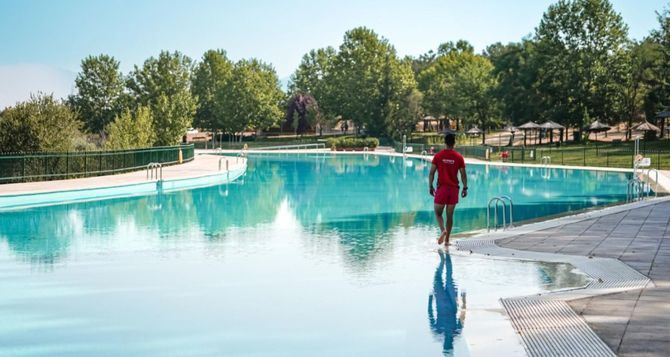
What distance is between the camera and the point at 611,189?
33625 millimetres

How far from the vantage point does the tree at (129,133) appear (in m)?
46.6

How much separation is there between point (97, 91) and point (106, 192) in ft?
227

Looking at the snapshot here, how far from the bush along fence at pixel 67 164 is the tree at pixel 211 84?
5953cm

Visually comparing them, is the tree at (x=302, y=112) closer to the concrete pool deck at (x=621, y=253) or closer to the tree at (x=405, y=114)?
the tree at (x=405, y=114)

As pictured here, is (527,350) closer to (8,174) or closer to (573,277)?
(573,277)

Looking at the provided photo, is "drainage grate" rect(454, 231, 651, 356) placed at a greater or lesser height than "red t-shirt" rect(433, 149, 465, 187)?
lesser

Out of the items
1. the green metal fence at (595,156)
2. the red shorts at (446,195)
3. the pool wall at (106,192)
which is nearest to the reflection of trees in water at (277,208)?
the pool wall at (106,192)

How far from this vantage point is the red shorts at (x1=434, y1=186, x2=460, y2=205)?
14523 mm

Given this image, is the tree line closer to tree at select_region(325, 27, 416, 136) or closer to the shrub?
tree at select_region(325, 27, 416, 136)

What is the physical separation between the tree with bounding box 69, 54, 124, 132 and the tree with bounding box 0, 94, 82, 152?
6016 cm

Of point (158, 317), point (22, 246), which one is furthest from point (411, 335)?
point (22, 246)

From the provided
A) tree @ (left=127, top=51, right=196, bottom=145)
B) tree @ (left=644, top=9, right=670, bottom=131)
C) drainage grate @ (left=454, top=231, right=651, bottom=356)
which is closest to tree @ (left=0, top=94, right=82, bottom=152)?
tree @ (left=127, top=51, right=196, bottom=145)

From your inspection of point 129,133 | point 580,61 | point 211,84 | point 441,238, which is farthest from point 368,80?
point 441,238

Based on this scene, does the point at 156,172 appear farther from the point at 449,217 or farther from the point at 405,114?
the point at 405,114
